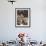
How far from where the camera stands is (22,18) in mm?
5348

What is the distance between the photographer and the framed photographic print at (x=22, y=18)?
532cm

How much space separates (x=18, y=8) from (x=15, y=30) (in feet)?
2.85

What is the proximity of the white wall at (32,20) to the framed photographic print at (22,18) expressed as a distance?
12 centimetres

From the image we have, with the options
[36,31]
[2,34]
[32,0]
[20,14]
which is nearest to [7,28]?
[2,34]

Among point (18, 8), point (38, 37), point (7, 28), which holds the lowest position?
point (38, 37)

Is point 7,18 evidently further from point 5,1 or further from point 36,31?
point 36,31

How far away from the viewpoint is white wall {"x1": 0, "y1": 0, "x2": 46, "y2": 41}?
5.29 m

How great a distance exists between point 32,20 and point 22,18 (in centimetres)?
40

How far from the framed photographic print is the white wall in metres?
0.12

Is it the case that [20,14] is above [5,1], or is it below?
below

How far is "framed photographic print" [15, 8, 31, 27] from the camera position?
5.32 m

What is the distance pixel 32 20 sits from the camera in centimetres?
530

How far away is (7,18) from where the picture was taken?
5336 millimetres

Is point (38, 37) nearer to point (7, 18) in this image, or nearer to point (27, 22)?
point (27, 22)
